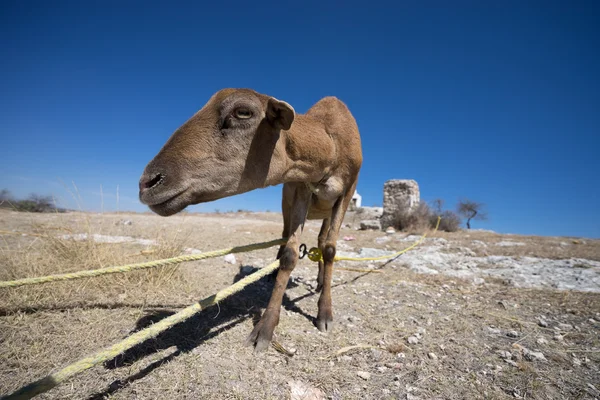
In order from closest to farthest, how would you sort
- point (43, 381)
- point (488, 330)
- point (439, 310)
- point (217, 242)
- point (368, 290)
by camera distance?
point (43, 381), point (488, 330), point (439, 310), point (368, 290), point (217, 242)

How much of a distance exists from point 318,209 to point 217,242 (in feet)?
13.7

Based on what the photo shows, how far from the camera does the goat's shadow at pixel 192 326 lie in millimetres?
1948

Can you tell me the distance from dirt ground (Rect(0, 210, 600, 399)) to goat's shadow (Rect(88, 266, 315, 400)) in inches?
0.5

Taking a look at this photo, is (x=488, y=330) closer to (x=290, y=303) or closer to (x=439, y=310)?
(x=439, y=310)

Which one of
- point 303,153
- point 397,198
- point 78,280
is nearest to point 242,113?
point 303,153

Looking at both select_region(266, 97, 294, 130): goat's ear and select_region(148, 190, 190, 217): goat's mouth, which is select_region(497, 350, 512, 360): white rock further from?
select_region(148, 190, 190, 217): goat's mouth

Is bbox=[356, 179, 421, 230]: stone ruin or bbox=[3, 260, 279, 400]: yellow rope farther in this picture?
bbox=[356, 179, 421, 230]: stone ruin

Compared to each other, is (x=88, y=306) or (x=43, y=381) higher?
(x=43, y=381)

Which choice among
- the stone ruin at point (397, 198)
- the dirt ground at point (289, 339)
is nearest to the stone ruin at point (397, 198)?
the stone ruin at point (397, 198)

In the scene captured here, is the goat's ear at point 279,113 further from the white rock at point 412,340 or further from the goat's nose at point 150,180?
the white rock at point 412,340

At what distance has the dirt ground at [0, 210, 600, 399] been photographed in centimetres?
190

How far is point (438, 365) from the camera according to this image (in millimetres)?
2326

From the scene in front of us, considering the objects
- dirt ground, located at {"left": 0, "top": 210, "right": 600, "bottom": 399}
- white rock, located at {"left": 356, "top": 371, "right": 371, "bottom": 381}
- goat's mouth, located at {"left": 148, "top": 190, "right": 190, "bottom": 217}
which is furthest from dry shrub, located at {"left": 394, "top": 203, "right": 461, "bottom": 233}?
goat's mouth, located at {"left": 148, "top": 190, "right": 190, "bottom": 217}

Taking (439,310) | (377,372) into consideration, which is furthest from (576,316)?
(377,372)
